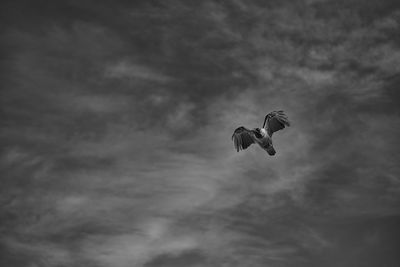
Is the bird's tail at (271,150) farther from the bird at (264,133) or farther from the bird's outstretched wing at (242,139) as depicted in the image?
the bird's outstretched wing at (242,139)

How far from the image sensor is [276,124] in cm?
4866

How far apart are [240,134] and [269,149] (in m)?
3.75

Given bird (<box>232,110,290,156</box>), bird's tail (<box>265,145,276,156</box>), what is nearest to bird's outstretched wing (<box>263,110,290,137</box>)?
bird (<box>232,110,290,156</box>)

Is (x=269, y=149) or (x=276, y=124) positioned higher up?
(x=276, y=124)

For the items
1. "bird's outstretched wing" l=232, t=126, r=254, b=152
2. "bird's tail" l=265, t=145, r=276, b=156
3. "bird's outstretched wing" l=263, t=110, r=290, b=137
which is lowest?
"bird's tail" l=265, t=145, r=276, b=156

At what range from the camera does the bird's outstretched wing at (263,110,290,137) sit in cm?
4838

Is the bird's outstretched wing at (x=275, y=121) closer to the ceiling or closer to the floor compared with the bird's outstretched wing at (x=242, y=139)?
closer to the ceiling

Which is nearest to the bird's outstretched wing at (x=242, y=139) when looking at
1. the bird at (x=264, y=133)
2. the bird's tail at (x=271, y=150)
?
the bird at (x=264, y=133)

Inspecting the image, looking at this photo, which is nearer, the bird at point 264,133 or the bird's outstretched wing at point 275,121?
the bird at point 264,133

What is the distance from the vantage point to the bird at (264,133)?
45459 millimetres

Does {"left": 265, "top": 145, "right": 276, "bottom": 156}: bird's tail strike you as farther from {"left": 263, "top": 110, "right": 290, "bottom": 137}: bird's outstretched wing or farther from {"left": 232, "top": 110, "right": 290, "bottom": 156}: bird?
{"left": 263, "top": 110, "right": 290, "bottom": 137}: bird's outstretched wing

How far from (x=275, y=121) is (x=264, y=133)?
3345 millimetres

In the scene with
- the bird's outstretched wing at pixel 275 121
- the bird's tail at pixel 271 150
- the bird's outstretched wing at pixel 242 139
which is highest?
the bird's outstretched wing at pixel 275 121

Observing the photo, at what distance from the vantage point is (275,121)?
159 ft
